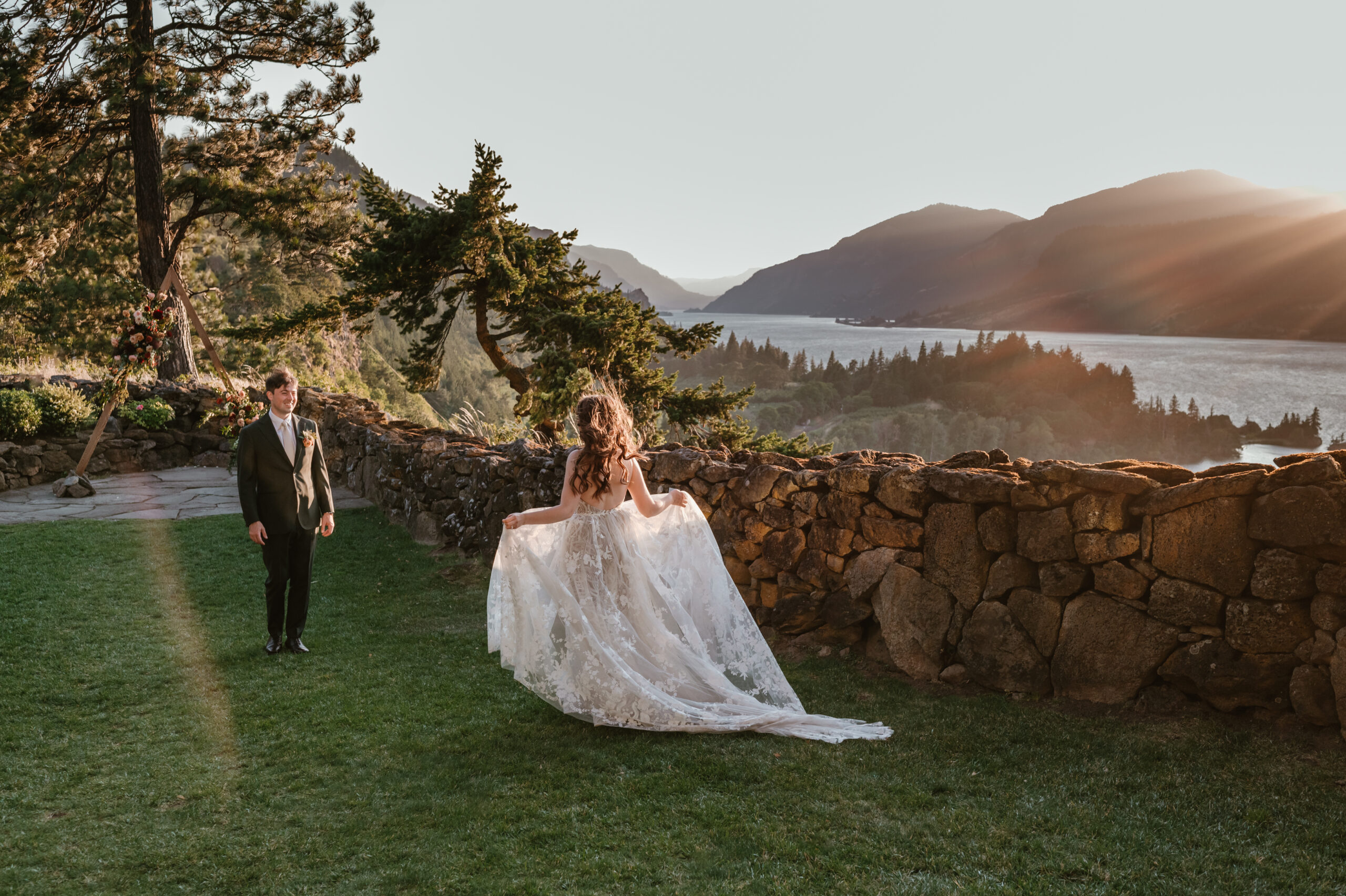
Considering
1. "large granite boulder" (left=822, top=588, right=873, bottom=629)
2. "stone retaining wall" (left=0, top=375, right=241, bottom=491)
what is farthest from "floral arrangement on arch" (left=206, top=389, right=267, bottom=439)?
"large granite boulder" (left=822, top=588, right=873, bottom=629)

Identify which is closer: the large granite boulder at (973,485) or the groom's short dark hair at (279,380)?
the large granite boulder at (973,485)

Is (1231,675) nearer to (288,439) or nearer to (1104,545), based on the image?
(1104,545)

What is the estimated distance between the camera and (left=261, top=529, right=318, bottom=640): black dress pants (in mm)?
5988

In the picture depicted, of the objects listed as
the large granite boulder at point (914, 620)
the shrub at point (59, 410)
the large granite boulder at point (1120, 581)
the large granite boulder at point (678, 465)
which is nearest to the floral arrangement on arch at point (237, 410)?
the shrub at point (59, 410)

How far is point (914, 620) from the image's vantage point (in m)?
5.25

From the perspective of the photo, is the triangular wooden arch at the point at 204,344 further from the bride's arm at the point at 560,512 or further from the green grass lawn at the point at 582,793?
the bride's arm at the point at 560,512

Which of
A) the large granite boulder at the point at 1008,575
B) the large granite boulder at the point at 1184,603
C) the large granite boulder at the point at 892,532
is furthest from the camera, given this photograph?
the large granite boulder at the point at 892,532

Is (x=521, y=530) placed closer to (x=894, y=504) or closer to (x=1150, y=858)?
(x=894, y=504)

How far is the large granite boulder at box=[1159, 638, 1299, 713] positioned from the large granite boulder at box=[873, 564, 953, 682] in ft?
4.22

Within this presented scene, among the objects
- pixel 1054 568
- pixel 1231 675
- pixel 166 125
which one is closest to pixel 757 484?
pixel 1054 568

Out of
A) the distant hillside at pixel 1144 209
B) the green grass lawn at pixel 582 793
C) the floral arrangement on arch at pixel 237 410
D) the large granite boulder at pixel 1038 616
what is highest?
the distant hillside at pixel 1144 209

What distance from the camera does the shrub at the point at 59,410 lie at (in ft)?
42.9

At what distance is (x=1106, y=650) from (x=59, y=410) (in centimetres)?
1522

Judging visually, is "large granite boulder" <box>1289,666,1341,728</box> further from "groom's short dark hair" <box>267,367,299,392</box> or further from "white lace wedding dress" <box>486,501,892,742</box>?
"groom's short dark hair" <box>267,367,299,392</box>
